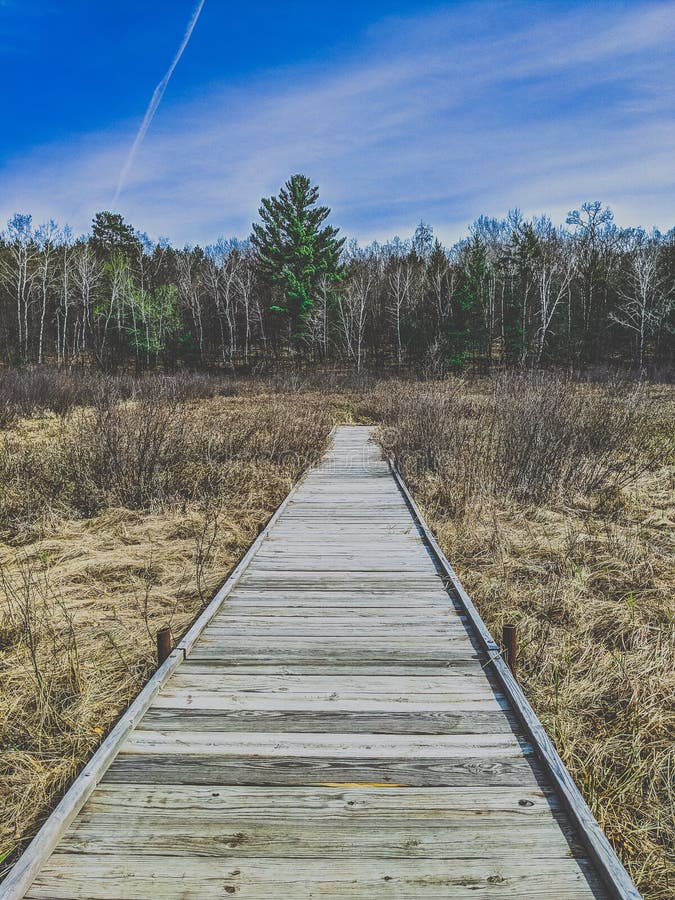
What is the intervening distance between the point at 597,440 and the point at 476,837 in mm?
7895

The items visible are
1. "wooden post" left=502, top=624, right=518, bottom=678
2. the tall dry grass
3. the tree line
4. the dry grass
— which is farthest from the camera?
the tree line

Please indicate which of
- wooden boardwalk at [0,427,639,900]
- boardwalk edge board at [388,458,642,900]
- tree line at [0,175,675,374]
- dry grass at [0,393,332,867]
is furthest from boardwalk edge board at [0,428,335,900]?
tree line at [0,175,675,374]

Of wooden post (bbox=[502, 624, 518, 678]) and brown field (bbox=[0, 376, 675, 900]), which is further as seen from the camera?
wooden post (bbox=[502, 624, 518, 678])

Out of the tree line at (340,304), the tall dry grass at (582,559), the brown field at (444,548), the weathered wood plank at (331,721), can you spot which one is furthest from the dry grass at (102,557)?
the tree line at (340,304)

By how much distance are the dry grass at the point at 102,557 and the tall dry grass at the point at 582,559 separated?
7.21ft

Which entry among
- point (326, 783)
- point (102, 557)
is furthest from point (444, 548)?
point (326, 783)

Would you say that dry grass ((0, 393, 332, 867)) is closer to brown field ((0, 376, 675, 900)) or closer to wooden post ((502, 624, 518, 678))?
brown field ((0, 376, 675, 900))

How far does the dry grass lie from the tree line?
77.5 feet

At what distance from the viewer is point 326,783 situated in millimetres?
1961

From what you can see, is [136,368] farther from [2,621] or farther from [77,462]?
[2,621]

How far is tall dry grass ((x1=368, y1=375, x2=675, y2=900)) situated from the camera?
241cm

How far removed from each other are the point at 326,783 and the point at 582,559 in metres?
3.78

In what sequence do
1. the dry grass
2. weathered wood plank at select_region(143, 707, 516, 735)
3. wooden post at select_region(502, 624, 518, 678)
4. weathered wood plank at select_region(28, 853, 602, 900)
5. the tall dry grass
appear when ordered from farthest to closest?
wooden post at select_region(502, 624, 518, 678)
the dry grass
the tall dry grass
weathered wood plank at select_region(143, 707, 516, 735)
weathered wood plank at select_region(28, 853, 602, 900)

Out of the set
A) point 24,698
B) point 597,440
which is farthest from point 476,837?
point 597,440
